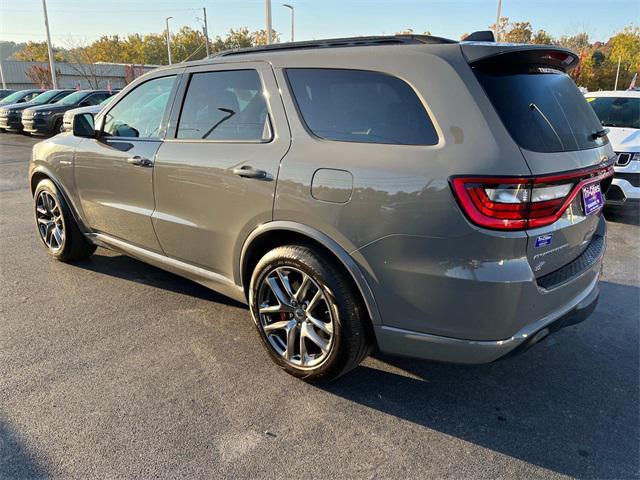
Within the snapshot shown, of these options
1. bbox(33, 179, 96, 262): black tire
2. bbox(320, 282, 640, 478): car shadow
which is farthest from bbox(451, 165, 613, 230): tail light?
bbox(33, 179, 96, 262): black tire

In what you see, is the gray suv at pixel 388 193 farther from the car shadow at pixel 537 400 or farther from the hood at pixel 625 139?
the hood at pixel 625 139

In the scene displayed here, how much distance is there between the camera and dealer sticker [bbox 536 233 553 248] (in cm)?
217

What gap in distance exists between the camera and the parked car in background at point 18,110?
17.8 meters

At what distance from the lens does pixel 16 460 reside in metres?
2.23

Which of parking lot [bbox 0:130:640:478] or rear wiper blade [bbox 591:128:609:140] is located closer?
parking lot [bbox 0:130:640:478]

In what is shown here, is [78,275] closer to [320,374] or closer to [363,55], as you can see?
[320,374]

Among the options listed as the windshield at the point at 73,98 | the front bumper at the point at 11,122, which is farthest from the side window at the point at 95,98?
the front bumper at the point at 11,122

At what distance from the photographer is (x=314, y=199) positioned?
2.54 meters

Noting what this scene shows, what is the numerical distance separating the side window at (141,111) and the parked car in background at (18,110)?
16.4 meters

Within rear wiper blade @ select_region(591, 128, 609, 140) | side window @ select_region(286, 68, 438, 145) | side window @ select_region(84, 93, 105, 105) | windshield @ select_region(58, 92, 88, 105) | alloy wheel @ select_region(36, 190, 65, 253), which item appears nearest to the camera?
side window @ select_region(286, 68, 438, 145)

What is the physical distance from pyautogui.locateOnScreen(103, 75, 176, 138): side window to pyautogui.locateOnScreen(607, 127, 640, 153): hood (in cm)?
553

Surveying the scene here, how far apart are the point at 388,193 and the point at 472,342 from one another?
0.79m

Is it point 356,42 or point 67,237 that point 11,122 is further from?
point 356,42

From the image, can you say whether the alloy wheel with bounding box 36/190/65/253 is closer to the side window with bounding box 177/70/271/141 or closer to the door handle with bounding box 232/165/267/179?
the side window with bounding box 177/70/271/141
